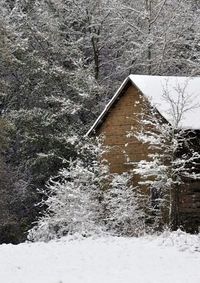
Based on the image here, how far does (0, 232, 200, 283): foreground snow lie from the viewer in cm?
1205

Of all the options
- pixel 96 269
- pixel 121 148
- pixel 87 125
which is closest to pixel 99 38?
pixel 87 125

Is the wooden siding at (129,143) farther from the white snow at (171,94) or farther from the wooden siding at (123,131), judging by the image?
the white snow at (171,94)

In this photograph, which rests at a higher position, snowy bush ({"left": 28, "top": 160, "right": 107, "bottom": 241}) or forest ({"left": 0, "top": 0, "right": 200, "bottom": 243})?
forest ({"left": 0, "top": 0, "right": 200, "bottom": 243})

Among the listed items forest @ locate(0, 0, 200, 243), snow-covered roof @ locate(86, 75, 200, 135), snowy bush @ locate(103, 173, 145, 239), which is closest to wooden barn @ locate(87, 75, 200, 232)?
snow-covered roof @ locate(86, 75, 200, 135)

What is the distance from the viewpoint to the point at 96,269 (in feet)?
42.8

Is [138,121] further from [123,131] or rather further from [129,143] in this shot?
[123,131]

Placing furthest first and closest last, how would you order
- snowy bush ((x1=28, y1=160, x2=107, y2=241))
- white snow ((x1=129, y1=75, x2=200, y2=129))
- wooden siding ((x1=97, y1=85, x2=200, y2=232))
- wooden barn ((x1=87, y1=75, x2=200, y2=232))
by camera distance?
wooden siding ((x1=97, y1=85, x2=200, y2=232))
wooden barn ((x1=87, y1=75, x2=200, y2=232))
snowy bush ((x1=28, y1=160, x2=107, y2=241))
white snow ((x1=129, y1=75, x2=200, y2=129))

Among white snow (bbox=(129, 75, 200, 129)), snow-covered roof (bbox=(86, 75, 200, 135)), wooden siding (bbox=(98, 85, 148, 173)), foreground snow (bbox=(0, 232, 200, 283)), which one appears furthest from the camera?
wooden siding (bbox=(98, 85, 148, 173))

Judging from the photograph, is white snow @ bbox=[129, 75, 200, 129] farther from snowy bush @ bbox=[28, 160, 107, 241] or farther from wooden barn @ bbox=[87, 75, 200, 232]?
snowy bush @ bbox=[28, 160, 107, 241]

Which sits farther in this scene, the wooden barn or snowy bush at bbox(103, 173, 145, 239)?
the wooden barn

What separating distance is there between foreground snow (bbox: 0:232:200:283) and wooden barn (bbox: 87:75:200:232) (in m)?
7.44

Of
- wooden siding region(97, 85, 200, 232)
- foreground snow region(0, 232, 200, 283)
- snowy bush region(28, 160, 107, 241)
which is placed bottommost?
foreground snow region(0, 232, 200, 283)

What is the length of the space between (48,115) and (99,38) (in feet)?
20.3

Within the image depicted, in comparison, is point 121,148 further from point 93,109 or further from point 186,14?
point 186,14
